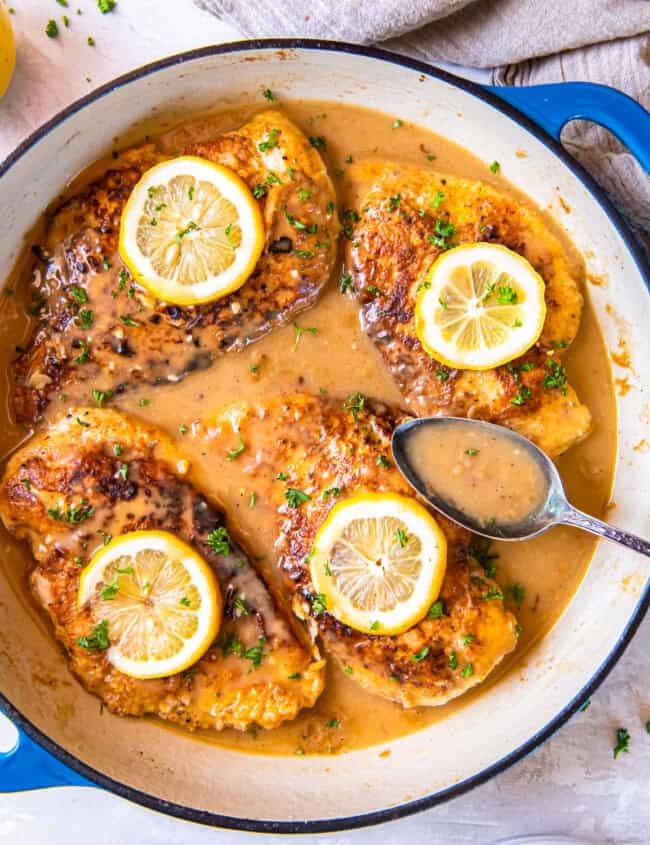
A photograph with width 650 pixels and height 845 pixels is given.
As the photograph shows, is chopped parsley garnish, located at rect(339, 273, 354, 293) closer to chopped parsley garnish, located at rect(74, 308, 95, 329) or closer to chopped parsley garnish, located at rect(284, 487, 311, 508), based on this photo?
chopped parsley garnish, located at rect(284, 487, 311, 508)

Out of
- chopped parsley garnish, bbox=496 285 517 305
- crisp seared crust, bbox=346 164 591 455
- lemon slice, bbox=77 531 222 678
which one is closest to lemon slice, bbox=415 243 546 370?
chopped parsley garnish, bbox=496 285 517 305

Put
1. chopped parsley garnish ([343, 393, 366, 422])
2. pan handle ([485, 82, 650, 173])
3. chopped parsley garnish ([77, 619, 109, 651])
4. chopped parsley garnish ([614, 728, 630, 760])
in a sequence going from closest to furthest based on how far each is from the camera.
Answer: pan handle ([485, 82, 650, 173]), chopped parsley garnish ([77, 619, 109, 651]), chopped parsley garnish ([343, 393, 366, 422]), chopped parsley garnish ([614, 728, 630, 760])

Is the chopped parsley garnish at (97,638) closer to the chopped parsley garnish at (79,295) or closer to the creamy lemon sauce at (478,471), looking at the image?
the chopped parsley garnish at (79,295)

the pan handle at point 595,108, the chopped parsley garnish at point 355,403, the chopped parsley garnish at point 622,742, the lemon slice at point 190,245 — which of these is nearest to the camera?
the pan handle at point 595,108

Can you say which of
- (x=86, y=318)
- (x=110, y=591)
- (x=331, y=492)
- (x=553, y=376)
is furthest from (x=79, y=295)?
(x=553, y=376)

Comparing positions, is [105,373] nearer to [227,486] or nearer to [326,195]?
[227,486]

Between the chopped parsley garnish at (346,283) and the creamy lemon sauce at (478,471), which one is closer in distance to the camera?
the creamy lemon sauce at (478,471)

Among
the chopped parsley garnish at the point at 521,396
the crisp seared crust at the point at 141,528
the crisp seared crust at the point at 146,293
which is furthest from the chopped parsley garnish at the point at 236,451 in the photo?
the chopped parsley garnish at the point at 521,396

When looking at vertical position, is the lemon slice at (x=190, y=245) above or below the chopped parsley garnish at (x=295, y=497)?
above
